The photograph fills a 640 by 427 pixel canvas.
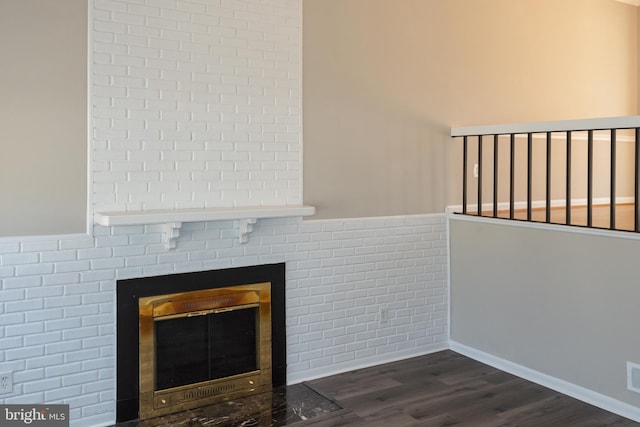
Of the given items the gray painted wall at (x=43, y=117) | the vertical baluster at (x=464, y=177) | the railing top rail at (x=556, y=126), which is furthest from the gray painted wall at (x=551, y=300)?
the gray painted wall at (x=43, y=117)

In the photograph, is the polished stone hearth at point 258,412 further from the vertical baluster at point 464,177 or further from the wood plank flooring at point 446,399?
the vertical baluster at point 464,177

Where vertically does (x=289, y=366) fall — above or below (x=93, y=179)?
below

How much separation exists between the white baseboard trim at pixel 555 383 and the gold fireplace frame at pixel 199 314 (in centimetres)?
160

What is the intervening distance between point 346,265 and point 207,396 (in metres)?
1.28

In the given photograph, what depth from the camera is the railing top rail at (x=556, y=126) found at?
3.30m

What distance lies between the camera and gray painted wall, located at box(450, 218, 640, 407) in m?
→ 3.38

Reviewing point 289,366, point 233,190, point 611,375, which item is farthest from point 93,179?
point 611,375

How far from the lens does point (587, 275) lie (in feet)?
11.6

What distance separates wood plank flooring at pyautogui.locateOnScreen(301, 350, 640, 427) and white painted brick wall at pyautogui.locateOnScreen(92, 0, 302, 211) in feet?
4.31

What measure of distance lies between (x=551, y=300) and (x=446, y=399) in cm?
95

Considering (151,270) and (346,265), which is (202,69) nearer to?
(151,270)

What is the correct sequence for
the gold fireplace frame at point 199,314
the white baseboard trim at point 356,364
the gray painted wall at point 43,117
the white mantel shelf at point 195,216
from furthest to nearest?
the white baseboard trim at point 356,364 < the gold fireplace frame at point 199,314 < the white mantel shelf at point 195,216 < the gray painted wall at point 43,117

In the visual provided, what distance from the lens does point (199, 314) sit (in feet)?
11.4

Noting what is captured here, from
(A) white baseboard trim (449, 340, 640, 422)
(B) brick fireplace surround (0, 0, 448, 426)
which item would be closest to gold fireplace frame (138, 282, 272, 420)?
(B) brick fireplace surround (0, 0, 448, 426)
